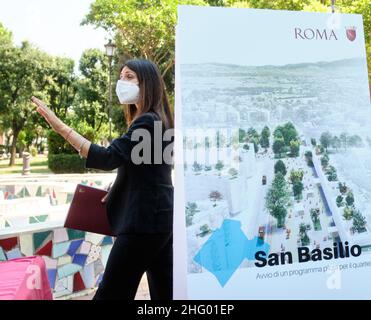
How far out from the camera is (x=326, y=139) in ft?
7.34

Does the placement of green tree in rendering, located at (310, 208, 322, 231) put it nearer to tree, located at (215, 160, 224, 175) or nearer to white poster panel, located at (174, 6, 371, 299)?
white poster panel, located at (174, 6, 371, 299)

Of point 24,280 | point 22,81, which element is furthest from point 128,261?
point 22,81

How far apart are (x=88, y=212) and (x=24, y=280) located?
564 mm

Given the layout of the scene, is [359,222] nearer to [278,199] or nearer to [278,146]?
→ [278,199]

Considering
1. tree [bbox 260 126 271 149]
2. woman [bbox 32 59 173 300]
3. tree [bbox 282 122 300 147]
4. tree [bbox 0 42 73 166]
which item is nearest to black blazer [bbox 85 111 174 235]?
woman [bbox 32 59 173 300]

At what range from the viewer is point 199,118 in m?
2.05

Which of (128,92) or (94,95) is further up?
(94,95)

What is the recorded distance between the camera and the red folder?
2441mm

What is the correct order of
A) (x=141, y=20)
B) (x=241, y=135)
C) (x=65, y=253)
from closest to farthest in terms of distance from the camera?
(x=241, y=135) < (x=65, y=253) < (x=141, y=20)

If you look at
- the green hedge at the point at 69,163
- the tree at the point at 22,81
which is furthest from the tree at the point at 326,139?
the tree at the point at 22,81

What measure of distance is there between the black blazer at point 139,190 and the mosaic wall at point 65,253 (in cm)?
135

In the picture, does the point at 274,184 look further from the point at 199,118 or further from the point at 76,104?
the point at 76,104

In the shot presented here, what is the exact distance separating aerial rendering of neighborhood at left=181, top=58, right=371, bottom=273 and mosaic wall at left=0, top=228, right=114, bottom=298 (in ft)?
5.88
